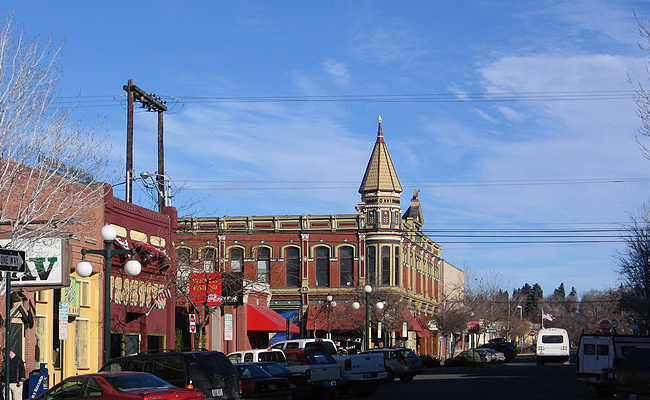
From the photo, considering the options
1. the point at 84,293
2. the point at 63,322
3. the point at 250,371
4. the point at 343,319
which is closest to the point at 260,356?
the point at 250,371

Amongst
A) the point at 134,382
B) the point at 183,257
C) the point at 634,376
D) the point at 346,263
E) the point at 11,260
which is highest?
the point at 346,263

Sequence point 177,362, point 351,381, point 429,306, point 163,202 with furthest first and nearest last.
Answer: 1. point 429,306
2. point 163,202
3. point 351,381
4. point 177,362

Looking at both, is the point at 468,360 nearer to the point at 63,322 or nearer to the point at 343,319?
the point at 343,319

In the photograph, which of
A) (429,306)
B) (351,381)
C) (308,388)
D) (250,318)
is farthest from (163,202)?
(429,306)

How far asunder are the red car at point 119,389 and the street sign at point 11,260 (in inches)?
90.6

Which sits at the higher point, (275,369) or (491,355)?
(275,369)

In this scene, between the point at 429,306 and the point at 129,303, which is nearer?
the point at 129,303

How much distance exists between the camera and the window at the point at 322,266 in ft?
198

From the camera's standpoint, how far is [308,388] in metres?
24.3

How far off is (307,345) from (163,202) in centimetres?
1108

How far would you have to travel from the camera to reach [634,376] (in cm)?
1986

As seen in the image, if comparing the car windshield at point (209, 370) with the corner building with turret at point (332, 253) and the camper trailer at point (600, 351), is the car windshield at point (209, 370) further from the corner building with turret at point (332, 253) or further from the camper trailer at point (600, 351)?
the corner building with turret at point (332, 253)

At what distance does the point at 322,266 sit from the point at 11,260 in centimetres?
4579

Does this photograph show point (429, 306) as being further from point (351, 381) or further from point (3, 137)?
point (3, 137)
